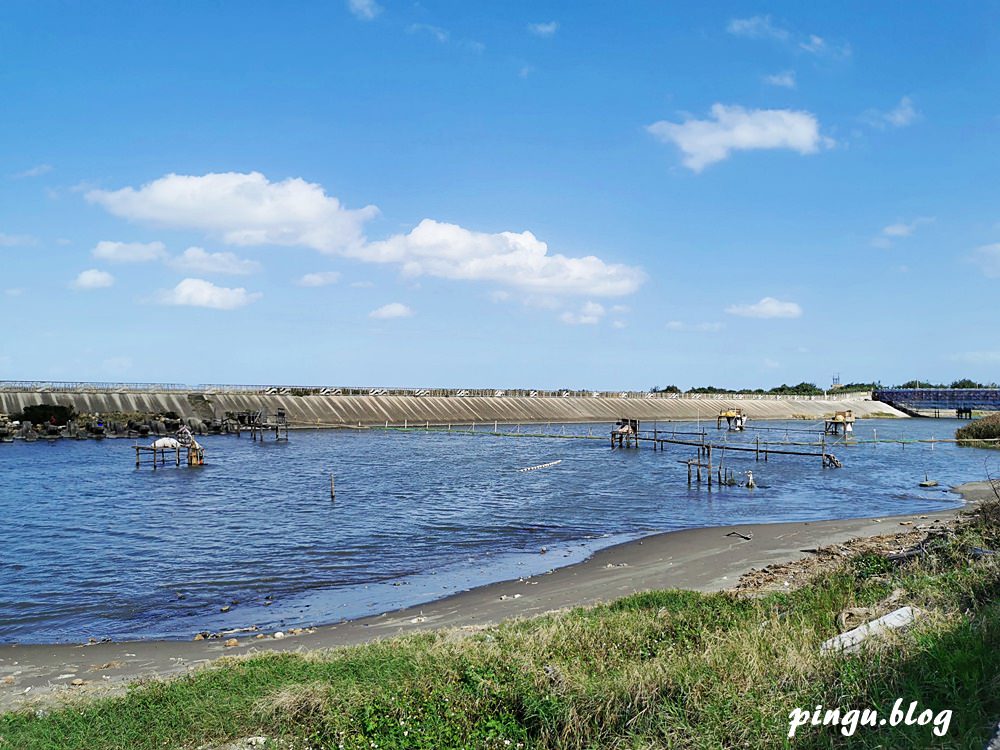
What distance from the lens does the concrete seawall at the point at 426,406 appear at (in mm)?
90125

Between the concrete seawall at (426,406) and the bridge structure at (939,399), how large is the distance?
5.33 m

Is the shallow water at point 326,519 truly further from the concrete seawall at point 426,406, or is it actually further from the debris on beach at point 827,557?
the concrete seawall at point 426,406

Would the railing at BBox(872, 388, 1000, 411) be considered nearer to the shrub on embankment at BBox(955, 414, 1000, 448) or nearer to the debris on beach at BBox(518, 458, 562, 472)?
the shrub on embankment at BBox(955, 414, 1000, 448)

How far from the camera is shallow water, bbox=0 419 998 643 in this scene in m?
17.6

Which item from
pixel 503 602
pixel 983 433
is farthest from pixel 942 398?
pixel 503 602

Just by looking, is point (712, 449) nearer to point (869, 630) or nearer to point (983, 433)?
point (983, 433)

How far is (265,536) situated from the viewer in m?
25.5

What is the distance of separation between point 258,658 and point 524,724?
5551mm

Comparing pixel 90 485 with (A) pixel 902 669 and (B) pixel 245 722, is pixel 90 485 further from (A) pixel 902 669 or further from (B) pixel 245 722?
(A) pixel 902 669

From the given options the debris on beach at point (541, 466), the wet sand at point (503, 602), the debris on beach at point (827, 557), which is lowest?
the debris on beach at point (541, 466)

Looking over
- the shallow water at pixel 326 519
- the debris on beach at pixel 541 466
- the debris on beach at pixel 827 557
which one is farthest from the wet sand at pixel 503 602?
the debris on beach at pixel 541 466

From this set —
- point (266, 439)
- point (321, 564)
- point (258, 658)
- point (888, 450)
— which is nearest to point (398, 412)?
point (266, 439)

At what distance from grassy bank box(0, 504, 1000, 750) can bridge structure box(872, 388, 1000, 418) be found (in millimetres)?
158595

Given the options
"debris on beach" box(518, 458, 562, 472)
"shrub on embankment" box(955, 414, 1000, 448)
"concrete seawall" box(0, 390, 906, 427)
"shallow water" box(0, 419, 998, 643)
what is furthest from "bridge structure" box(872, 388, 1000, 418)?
"debris on beach" box(518, 458, 562, 472)
